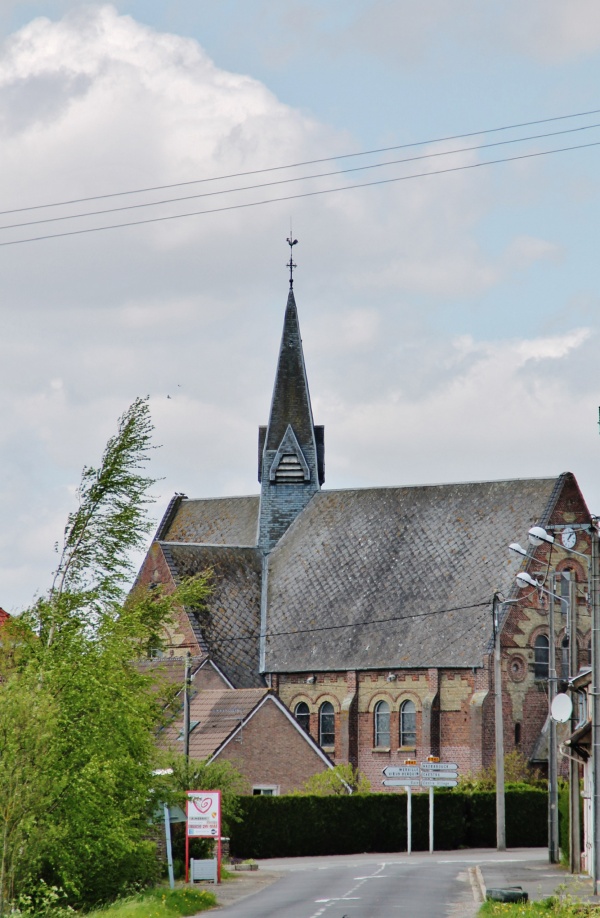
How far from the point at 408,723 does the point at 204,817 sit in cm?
2707

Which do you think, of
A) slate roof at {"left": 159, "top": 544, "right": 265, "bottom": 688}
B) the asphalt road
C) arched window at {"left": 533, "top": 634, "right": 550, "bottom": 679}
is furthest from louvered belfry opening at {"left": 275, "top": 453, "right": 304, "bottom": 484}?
the asphalt road

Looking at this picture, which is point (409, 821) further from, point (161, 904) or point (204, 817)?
point (161, 904)

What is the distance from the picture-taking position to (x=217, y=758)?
2128 inches

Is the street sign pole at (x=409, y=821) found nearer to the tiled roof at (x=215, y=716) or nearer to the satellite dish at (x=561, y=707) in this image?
the tiled roof at (x=215, y=716)

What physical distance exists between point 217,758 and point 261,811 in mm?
4679

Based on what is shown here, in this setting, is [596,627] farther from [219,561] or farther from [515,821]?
[219,561]

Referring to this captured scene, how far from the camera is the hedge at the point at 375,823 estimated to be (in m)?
49.8

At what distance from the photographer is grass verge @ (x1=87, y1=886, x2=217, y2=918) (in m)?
27.2

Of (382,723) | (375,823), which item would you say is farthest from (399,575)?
(375,823)

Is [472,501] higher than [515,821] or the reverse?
higher

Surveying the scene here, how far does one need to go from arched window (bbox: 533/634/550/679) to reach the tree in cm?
3090

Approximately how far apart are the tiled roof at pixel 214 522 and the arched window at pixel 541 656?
15.9m

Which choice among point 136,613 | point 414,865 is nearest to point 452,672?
point 414,865

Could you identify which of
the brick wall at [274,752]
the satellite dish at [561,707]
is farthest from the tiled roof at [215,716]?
the satellite dish at [561,707]
